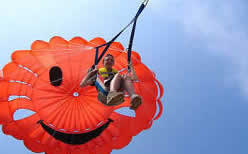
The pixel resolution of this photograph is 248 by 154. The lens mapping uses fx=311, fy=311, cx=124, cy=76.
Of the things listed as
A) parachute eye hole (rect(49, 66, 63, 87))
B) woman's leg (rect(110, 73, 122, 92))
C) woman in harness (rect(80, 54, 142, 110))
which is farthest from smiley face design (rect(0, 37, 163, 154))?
woman's leg (rect(110, 73, 122, 92))

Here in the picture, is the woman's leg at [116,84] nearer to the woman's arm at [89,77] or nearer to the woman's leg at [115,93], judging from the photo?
the woman's leg at [115,93]

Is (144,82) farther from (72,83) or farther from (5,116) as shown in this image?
(5,116)

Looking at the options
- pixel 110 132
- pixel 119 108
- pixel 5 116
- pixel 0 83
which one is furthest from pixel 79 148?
pixel 0 83

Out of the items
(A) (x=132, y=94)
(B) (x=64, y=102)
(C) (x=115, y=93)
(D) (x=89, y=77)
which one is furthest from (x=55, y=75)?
(A) (x=132, y=94)

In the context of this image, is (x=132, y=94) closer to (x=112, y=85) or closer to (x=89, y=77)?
(x=112, y=85)

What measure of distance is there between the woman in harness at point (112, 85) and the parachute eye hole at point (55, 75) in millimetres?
2010

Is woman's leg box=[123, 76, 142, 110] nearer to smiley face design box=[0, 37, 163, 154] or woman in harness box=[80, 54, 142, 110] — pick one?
woman in harness box=[80, 54, 142, 110]

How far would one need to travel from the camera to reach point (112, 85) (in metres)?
6.34

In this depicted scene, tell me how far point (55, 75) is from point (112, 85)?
3007 mm

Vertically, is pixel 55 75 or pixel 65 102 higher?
pixel 55 75

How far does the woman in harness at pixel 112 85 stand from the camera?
6066 millimetres

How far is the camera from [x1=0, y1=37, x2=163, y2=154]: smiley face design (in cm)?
860

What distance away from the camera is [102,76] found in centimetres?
712

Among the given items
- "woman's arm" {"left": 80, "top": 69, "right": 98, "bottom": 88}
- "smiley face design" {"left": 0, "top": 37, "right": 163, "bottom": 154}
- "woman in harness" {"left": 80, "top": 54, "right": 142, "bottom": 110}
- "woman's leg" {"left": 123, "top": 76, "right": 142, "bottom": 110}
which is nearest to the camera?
"woman's leg" {"left": 123, "top": 76, "right": 142, "bottom": 110}
